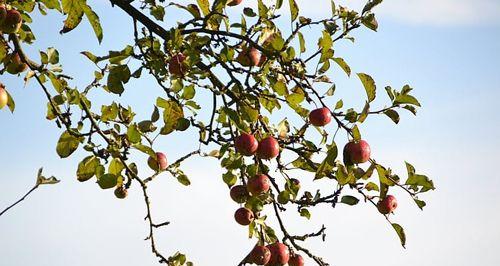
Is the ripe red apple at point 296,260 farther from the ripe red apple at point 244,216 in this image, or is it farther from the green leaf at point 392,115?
the green leaf at point 392,115

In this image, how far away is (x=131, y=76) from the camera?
10.6 feet

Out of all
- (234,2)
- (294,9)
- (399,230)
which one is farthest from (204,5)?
(399,230)

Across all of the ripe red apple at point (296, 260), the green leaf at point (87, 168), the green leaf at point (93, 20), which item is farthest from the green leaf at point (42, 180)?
the ripe red apple at point (296, 260)

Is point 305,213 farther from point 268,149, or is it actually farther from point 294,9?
point 294,9

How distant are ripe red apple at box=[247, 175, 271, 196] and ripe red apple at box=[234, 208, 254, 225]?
15 cm

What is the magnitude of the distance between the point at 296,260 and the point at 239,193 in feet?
1.60

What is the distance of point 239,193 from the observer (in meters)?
3.42

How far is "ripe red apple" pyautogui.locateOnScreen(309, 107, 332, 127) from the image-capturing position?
10.0 feet

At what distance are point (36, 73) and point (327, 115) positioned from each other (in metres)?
1.64

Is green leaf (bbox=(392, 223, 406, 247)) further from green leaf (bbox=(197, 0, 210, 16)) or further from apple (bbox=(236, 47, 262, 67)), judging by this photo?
green leaf (bbox=(197, 0, 210, 16))

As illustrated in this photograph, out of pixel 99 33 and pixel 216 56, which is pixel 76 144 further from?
pixel 216 56

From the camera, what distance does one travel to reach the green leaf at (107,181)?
300 cm

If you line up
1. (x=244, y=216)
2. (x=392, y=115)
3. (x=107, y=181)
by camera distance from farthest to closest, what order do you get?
1. (x=244, y=216)
2. (x=107, y=181)
3. (x=392, y=115)

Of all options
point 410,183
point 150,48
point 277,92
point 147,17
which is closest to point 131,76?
point 150,48
